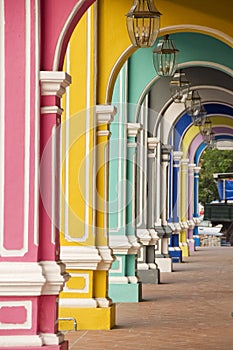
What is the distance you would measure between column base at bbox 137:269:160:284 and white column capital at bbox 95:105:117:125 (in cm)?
708

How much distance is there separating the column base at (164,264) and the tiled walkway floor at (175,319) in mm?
939

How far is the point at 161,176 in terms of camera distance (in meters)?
22.0

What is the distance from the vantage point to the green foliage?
59406 millimetres

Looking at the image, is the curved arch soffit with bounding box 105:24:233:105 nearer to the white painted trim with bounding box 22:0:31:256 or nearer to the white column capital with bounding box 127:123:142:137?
the white column capital with bounding box 127:123:142:137

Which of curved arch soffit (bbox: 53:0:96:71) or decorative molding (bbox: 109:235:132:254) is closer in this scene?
curved arch soffit (bbox: 53:0:96:71)

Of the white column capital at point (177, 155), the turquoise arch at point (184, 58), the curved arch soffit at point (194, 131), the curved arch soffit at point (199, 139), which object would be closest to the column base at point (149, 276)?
the turquoise arch at point (184, 58)

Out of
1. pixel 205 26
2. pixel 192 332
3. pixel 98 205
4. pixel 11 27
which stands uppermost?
pixel 205 26

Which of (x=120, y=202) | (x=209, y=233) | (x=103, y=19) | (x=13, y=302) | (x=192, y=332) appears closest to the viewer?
(x=13, y=302)

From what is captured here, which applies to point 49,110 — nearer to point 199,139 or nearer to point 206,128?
point 206,128

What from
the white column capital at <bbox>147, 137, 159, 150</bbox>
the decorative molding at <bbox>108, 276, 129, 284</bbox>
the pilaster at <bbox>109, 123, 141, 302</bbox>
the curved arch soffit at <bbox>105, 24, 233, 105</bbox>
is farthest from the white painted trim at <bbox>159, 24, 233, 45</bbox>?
the white column capital at <bbox>147, 137, 159, 150</bbox>

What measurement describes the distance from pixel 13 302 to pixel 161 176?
14.7 metres

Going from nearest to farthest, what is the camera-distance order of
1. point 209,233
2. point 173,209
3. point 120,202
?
point 120,202 < point 173,209 < point 209,233

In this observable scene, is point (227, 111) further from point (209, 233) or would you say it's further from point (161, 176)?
point (209, 233)

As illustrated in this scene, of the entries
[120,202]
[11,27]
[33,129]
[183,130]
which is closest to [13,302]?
[33,129]
